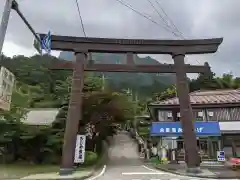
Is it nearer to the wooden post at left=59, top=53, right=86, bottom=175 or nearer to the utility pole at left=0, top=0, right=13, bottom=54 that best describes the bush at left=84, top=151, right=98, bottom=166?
the wooden post at left=59, top=53, right=86, bottom=175

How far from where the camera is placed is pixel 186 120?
1573 cm

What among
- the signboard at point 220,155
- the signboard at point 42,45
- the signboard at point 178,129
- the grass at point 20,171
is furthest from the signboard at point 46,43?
the signboard at point 220,155

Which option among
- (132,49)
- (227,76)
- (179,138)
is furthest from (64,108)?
(227,76)

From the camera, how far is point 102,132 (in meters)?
26.5

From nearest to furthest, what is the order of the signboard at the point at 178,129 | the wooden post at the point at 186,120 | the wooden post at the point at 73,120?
the wooden post at the point at 73,120 → the wooden post at the point at 186,120 → the signboard at the point at 178,129

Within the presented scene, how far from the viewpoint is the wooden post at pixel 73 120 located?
14.7m

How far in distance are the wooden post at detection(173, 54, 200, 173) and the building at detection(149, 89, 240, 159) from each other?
9517 millimetres

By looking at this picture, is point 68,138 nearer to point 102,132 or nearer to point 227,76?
point 102,132

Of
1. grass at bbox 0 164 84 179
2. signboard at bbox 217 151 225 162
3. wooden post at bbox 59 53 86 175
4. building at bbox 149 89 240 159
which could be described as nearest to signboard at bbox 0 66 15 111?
wooden post at bbox 59 53 86 175

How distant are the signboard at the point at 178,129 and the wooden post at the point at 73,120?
11.8 m

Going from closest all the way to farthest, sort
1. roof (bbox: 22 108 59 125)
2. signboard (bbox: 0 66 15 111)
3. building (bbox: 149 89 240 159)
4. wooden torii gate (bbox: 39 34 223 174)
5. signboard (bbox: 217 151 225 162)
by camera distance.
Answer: signboard (bbox: 0 66 15 111) → wooden torii gate (bbox: 39 34 223 174) → signboard (bbox: 217 151 225 162) → building (bbox: 149 89 240 159) → roof (bbox: 22 108 59 125)

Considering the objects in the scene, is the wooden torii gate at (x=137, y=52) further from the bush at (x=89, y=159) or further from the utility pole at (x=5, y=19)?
the utility pole at (x=5, y=19)

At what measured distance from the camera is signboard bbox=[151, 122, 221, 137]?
79.7 ft

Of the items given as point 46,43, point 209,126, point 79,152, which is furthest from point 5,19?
point 209,126
